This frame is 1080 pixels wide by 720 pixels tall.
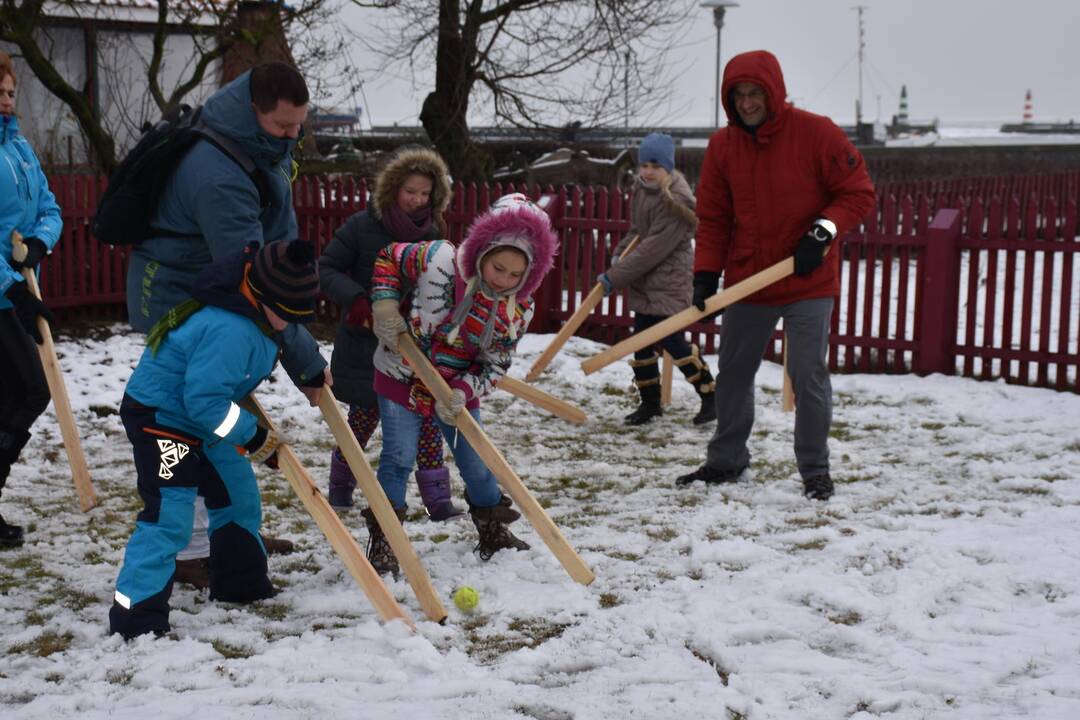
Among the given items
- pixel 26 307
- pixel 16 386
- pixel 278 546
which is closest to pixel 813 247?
pixel 278 546

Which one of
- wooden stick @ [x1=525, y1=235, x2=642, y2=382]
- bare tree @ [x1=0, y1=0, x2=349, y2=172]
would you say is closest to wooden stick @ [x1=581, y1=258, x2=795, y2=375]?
wooden stick @ [x1=525, y1=235, x2=642, y2=382]

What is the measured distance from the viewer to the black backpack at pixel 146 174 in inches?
162

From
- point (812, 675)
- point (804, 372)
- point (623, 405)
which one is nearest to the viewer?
point (812, 675)

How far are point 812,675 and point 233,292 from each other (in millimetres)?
2131

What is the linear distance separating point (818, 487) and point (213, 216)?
9.95 ft

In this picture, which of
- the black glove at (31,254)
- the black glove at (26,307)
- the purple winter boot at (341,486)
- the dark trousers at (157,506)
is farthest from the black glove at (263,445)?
the black glove at (31,254)

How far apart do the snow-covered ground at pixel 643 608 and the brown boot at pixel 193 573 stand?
57 mm

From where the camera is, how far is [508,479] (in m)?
4.30

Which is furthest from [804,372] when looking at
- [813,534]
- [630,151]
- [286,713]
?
[630,151]

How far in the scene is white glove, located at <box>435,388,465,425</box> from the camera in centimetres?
434

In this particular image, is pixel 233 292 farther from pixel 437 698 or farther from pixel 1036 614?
pixel 1036 614

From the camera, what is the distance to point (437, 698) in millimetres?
3457

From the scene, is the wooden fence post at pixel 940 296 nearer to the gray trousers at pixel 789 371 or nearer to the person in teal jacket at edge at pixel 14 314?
the gray trousers at pixel 789 371

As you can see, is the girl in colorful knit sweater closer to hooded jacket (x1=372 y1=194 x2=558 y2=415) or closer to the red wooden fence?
hooded jacket (x1=372 y1=194 x2=558 y2=415)
